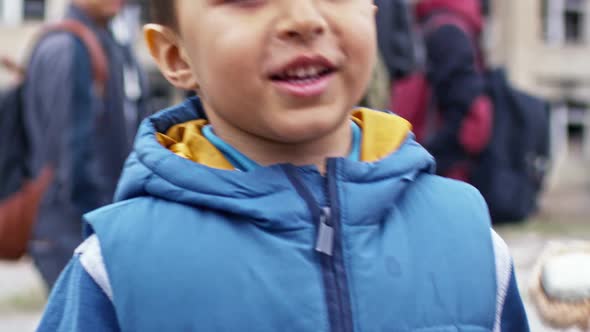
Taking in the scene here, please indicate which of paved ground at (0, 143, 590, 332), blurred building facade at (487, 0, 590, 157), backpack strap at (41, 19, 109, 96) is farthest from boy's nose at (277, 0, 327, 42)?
blurred building facade at (487, 0, 590, 157)

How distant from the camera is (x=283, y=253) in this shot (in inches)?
62.4

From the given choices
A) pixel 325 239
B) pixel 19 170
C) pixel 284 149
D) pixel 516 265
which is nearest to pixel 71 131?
pixel 19 170

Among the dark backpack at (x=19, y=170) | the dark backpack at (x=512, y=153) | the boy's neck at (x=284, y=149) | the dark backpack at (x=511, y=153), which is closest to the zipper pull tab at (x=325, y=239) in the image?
the boy's neck at (x=284, y=149)

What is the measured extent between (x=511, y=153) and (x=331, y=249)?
5.23 m

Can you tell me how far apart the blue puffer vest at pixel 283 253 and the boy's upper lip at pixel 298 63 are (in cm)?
16

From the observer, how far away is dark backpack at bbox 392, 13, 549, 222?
251 inches

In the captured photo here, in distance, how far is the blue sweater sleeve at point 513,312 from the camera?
175 cm

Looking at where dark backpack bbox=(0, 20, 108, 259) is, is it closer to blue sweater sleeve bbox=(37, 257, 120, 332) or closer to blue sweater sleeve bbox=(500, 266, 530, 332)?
blue sweater sleeve bbox=(37, 257, 120, 332)

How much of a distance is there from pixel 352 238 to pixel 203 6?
1.31ft

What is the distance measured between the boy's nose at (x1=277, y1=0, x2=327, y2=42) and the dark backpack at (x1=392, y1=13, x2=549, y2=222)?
4315 millimetres

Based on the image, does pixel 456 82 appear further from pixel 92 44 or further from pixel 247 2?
pixel 247 2

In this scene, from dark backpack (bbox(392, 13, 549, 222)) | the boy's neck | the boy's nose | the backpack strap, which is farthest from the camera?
dark backpack (bbox(392, 13, 549, 222))

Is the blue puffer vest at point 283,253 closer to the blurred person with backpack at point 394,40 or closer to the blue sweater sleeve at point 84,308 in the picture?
the blue sweater sleeve at point 84,308

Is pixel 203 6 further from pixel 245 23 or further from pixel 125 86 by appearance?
pixel 125 86
